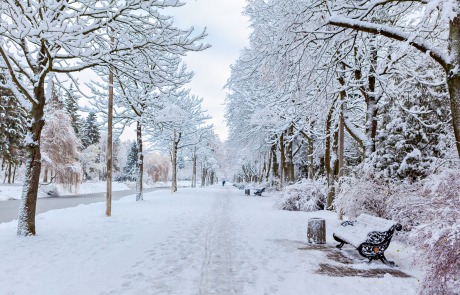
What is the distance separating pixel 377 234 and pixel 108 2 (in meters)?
7.82

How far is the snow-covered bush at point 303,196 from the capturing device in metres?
13.5

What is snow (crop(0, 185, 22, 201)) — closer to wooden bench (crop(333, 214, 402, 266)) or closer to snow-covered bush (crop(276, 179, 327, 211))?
snow-covered bush (crop(276, 179, 327, 211))

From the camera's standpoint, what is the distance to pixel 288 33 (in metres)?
6.05

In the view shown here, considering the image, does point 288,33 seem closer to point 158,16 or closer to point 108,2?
point 158,16

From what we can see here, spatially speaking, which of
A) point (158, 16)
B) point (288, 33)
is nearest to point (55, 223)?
point (158, 16)

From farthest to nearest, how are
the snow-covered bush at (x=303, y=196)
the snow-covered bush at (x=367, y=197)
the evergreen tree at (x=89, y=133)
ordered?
the evergreen tree at (x=89, y=133) < the snow-covered bush at (x=303, y=196) < the snow-covered bush at (x=367, y=197)

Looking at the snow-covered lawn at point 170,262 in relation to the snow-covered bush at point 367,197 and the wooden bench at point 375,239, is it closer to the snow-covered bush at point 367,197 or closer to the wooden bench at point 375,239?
the wooden bench at point 375,239

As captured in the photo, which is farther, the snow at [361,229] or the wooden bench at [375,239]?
the snow at [361,229]

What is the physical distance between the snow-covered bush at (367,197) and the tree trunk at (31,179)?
8.23 m

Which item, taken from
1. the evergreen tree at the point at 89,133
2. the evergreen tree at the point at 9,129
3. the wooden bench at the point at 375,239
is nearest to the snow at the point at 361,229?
the wooden bench at the point at 375,239

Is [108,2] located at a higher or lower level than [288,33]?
higher

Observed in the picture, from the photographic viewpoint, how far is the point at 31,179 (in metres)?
6.75

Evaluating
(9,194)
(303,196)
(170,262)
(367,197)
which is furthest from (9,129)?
(367,197)

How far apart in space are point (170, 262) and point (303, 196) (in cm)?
967
